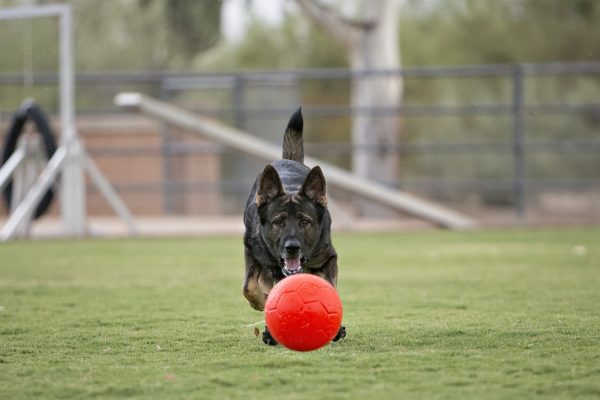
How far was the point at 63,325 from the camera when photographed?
6355 millimetres

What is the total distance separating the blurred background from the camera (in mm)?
17406

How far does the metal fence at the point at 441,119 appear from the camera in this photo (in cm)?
1702

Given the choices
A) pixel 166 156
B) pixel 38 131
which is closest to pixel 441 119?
pixel 166 156

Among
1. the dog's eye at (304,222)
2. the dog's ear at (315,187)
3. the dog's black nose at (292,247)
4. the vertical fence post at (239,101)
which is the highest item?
the vertical fence post at (239,101)

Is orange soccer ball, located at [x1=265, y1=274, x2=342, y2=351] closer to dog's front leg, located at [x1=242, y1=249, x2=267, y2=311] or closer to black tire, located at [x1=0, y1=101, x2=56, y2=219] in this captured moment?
dog's front leg, located at [x1=242, y1=249, x2=267, y2=311]

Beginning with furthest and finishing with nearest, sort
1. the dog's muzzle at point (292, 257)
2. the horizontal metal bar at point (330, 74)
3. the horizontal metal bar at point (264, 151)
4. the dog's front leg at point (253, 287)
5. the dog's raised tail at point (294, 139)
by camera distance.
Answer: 1. the horizontal metal bar at point (330, 74)
2. the horizontal metal bar at point (264, 151)
3. the dog's raised tail at point (294, 139)
4. the dog's front leg at point (253, 287)
5. the dog's muzzle at point (292, 257)

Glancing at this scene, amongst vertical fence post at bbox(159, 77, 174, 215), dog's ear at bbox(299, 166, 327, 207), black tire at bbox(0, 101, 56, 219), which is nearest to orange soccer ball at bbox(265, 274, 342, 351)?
dog's ear at bbox(299, 166, 327, 207)

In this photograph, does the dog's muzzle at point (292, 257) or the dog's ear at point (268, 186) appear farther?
the dog's ear at point (268, 186)

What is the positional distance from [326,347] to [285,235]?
695 mm

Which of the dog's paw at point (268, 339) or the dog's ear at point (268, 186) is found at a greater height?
the dog's ear at point (268, 186)

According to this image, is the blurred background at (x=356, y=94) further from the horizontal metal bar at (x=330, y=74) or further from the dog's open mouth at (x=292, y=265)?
the dog's open mouth at (x=292, y=265)

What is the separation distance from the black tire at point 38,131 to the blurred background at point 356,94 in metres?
1.65

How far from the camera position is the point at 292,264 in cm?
561

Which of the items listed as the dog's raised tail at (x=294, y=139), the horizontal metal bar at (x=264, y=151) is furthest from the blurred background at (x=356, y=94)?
the dog's raised tail at (x=294, y=139)
